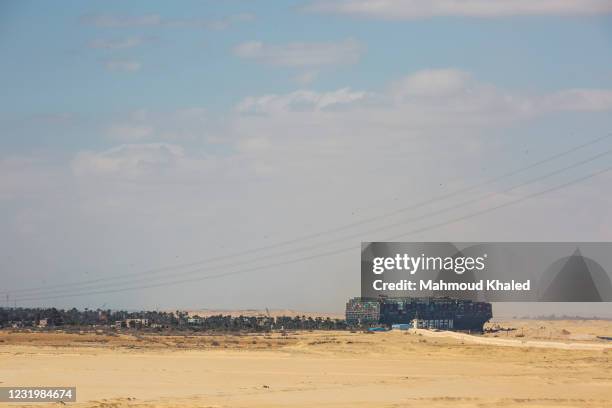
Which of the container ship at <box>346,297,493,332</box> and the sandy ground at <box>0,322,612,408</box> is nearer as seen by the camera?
the sandy ground at <box>0,322,612,408</box>

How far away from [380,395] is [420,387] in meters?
4.08

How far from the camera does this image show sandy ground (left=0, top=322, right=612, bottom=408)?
37625 millimetres

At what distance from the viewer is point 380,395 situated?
39219 mm

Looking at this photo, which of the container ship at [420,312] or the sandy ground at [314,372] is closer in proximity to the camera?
the sandy ground at [314,372]

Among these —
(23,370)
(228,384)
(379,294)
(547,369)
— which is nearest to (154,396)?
(228,384)

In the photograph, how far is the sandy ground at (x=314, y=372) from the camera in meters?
37.6

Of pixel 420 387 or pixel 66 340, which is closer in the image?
pixel 420 387

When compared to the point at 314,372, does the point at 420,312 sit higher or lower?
higher

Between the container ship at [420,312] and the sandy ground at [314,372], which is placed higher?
the container ship at [420,312]

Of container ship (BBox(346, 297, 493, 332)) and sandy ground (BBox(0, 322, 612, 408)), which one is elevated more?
container ship (BBox(346, 297, 493, 332))

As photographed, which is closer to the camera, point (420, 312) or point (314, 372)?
point (314, 372)

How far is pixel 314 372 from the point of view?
49.4 metres

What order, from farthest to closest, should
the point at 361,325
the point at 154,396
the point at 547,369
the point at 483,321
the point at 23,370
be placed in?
the point at 483,321
the point at 361,325
the point at 547,369
the point at 23,370
the point at 154,396

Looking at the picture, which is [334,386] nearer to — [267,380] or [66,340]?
[267,380]
